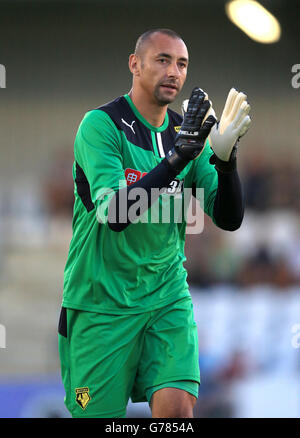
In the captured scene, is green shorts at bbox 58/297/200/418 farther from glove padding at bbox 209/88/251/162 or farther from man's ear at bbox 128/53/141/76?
man's ear at bbox 128/53/141/76

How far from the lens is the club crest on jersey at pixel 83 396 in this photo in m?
3.25

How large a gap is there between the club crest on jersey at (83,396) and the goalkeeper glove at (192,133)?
1.12 m

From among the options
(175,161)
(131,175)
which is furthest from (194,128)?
(131,175)

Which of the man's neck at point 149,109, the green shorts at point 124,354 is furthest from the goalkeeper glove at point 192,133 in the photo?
the green shorts at point 124,354

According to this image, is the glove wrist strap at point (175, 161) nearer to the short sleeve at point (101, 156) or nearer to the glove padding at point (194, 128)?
the glove padding at point (194, 128)

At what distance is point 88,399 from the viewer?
3.25 meters

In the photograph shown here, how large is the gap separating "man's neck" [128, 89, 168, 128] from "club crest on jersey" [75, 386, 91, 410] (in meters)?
1.28

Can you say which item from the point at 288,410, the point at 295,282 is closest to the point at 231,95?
the point at 288,410

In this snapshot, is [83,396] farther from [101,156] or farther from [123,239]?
[101,156]

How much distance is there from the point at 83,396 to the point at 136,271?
0.63 meters

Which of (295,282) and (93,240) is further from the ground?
(93,240)

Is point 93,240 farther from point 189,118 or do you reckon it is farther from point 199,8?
point 199,8

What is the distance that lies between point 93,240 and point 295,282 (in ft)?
18.0

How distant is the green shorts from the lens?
3.19m
